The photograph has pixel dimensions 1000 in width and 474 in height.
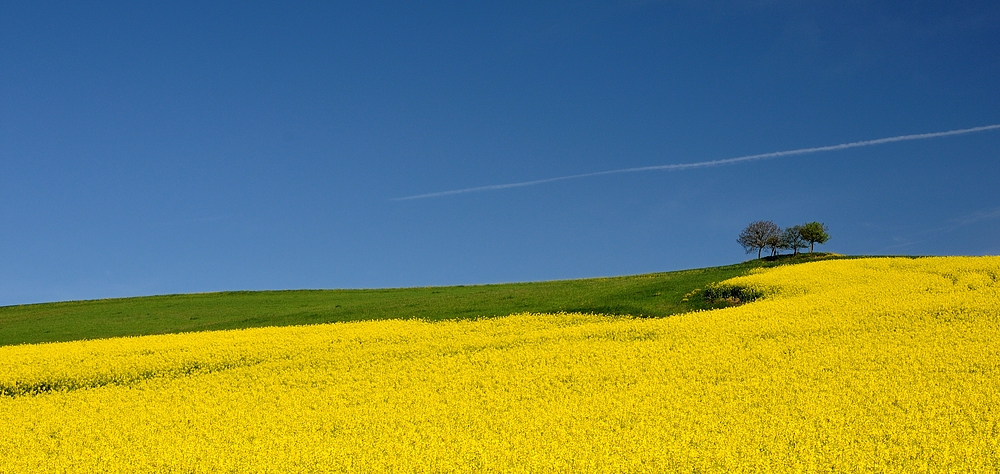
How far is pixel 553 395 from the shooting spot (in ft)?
59.0

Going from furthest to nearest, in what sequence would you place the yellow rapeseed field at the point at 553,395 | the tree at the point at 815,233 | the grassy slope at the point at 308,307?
the tree at the point at 815,233
the grassy slope at the point at 308,307
the yellow rapeseed field at the point at 553,395

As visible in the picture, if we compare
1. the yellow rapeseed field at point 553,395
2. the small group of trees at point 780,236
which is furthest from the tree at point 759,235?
the yellow rapeseed field at point 553,395

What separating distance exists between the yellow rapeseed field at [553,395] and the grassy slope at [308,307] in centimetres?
406

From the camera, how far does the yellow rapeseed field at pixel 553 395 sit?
13.4 m

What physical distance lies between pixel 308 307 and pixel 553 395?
111 ft

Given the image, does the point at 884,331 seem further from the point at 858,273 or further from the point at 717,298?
the point at 858,273

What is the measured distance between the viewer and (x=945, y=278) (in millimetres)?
34156

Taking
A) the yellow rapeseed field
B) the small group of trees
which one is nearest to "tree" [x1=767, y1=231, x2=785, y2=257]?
the small group of trees

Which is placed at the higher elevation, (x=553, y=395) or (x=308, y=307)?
(x=308, y=307)

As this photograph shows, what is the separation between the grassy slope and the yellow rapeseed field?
160 inches

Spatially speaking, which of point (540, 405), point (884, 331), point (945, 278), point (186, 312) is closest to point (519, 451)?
point (540, 405)

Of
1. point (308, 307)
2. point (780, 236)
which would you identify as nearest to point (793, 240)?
point (780, 236)

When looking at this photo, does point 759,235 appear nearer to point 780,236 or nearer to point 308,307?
point 780,236

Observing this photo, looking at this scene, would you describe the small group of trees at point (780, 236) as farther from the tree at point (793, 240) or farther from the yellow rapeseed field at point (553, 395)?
the yellow rapeseed field at point (553, 395)
